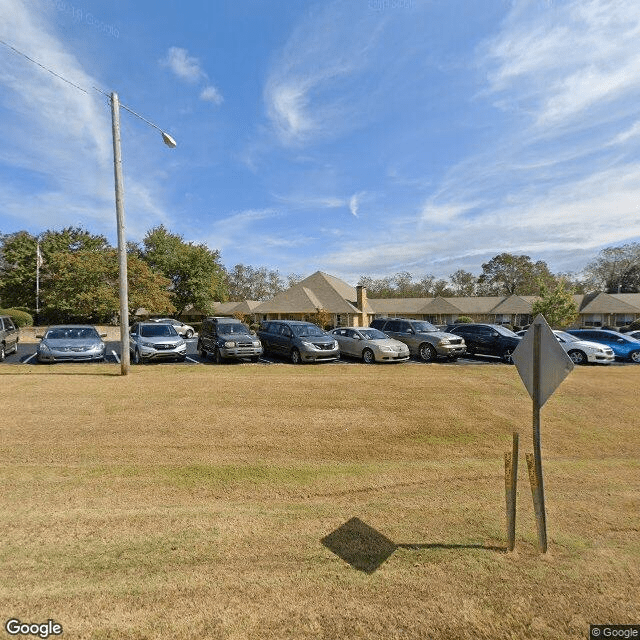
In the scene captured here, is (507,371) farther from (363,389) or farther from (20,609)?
(20,609)

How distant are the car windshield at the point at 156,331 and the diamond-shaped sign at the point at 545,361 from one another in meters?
13.6

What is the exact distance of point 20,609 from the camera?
277 centimetres

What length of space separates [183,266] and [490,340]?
38.2m

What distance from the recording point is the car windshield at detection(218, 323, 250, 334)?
15.5 m

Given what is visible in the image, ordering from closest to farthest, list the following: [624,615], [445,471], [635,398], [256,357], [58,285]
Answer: [624,615] → [445,471] → [635,398] → [256,357] → [58,285]

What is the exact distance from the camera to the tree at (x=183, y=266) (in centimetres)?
4616

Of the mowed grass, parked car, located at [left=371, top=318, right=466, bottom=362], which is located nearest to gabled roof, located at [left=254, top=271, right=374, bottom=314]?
parked car, located at [left=371, top=318, right=466, bottom=362]

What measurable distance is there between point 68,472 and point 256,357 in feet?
→ 32.3

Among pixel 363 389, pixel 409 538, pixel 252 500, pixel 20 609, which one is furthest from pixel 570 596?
pixel 363 389

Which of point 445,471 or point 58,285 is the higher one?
point 58,285

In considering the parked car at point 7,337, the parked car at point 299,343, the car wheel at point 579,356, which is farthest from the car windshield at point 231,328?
the car wheel at point 579,356

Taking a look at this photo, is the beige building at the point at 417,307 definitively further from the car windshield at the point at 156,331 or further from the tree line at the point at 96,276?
the car windshield at the point at 156,331

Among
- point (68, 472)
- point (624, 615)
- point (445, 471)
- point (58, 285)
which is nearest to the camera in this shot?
Result: point (624, 615)

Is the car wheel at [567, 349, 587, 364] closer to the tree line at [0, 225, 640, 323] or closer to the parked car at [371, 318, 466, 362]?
the parked car at [371, 318, 466, 362]
